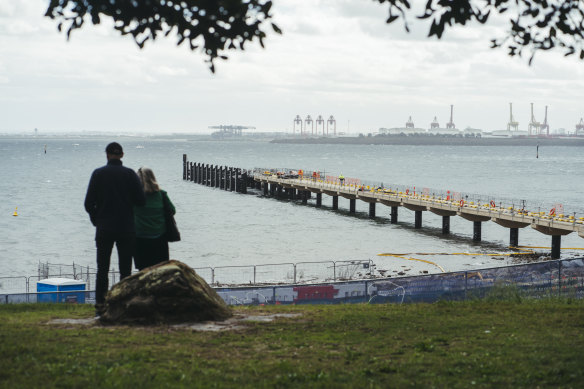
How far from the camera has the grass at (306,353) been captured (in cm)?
704

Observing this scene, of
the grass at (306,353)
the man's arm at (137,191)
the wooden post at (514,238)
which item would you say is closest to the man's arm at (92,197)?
the man's arm at (137,191)

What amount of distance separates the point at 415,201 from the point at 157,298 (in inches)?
1788

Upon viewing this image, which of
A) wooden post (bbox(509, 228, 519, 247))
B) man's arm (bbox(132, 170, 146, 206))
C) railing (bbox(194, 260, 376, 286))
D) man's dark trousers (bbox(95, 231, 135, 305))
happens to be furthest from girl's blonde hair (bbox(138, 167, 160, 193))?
wooden post (bbox(509, 228, 519, 247))

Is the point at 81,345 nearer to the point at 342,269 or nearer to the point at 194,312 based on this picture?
the point at 194,312

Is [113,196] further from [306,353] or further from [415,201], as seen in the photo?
[415,201]

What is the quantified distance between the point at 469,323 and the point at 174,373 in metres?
4.85

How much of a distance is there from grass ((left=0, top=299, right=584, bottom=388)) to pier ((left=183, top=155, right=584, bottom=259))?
30.9 meters

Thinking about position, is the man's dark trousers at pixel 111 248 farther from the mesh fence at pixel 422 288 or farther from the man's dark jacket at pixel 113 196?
the mesh fence at pixel 422 288

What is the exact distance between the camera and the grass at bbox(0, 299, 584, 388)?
7.04 meters

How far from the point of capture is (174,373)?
7.14 m

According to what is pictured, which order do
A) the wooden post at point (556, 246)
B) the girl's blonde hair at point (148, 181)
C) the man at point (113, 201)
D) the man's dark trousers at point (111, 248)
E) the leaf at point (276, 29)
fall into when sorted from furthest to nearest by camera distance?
the wooden post at point (556, 246)
the girl's blonde hair at point (148, 181)
the man's dark trousers at point (111, 248)
the man at point (113, 201)
the leaf at point (276, 29)

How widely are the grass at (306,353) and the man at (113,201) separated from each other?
1.15m

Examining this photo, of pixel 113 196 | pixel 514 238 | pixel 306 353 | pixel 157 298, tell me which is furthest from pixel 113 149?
pixel 514 238

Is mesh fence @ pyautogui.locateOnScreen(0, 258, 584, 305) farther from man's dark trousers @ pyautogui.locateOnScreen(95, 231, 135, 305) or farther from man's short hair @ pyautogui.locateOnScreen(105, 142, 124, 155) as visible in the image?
man's short hair @ pyautogui.locateOnScreen(105, 142, 124, 155)
